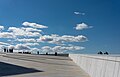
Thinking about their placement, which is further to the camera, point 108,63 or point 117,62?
point 108,63

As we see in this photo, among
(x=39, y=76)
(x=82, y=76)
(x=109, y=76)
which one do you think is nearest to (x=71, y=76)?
(x=82, y=76)

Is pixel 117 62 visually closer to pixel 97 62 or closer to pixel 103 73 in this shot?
pixel 103 73

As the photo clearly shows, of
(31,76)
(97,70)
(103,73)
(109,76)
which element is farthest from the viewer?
(31,76)

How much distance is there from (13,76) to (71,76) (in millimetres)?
4020

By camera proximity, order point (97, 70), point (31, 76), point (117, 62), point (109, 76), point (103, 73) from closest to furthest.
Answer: point (117, 62) → point (109, 76) → point (103, 73) → point (97, 70) → point (31, 76)

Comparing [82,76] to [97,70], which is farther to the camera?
[82,76]

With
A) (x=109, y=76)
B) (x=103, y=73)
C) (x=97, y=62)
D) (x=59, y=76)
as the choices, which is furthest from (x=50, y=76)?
(x=109, y=76)

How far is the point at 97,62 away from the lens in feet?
64.0

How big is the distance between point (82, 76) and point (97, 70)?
15.1ft

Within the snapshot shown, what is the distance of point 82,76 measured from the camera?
23.6 m

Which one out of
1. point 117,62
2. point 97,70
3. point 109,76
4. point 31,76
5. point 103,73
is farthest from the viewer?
point 31,76

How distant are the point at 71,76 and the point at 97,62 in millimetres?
4881

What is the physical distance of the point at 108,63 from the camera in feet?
52.1

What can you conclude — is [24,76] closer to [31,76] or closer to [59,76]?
[31,76]
